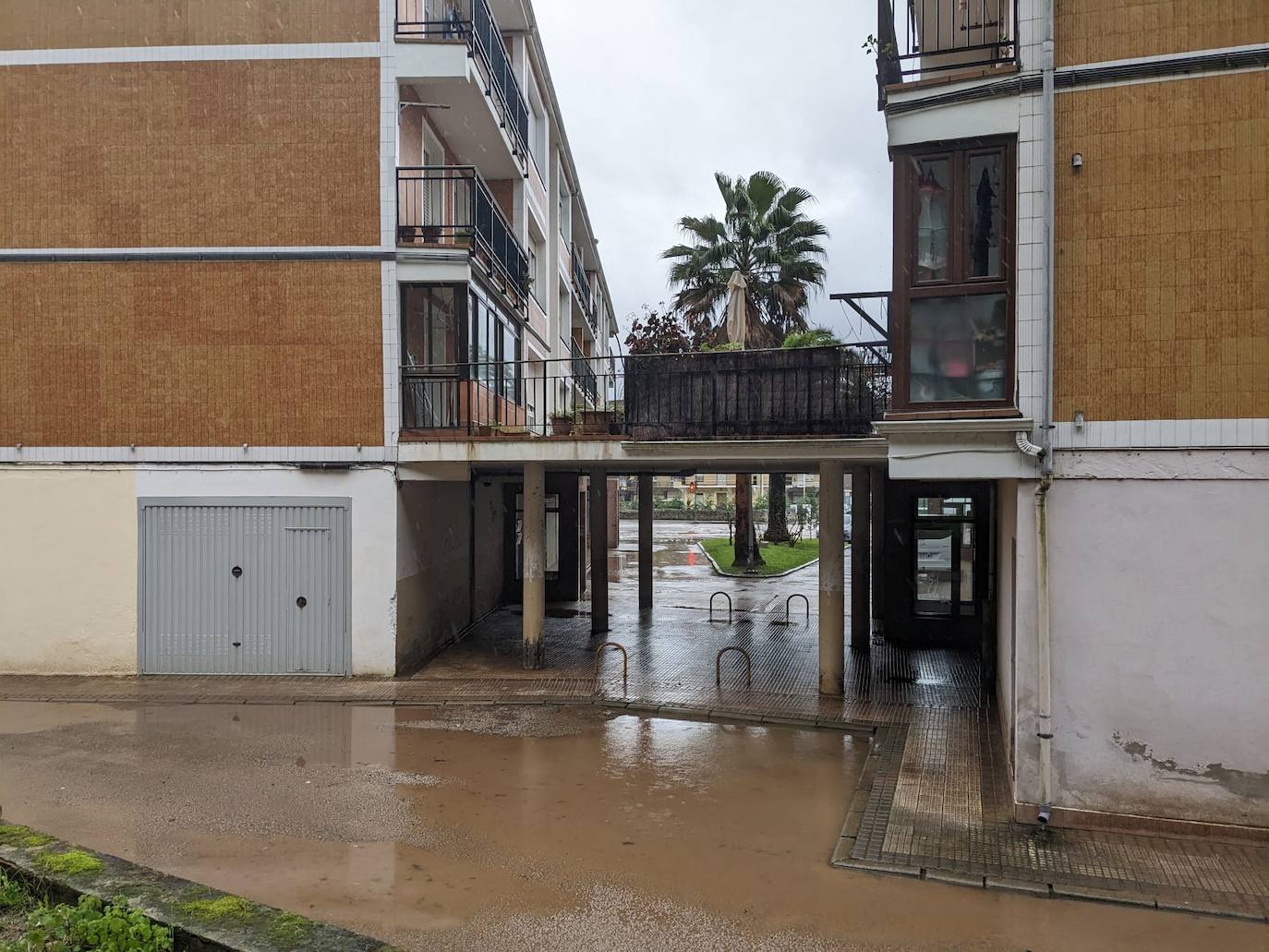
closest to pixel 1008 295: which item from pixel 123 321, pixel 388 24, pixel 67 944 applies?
pixel 67 944

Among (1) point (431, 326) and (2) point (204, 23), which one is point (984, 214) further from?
(2) point (204, 23)

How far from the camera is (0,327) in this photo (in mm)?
13055

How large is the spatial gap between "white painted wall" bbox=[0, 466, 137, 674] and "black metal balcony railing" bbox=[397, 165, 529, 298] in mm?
5484

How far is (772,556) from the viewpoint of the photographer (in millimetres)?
32469

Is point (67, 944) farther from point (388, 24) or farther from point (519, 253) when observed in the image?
point (519, 253)

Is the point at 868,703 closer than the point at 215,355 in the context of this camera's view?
Yes

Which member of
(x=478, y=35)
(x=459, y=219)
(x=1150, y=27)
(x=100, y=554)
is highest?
(x=478, y=35)

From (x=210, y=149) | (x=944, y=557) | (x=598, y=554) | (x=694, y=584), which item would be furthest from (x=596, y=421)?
(x=694, y=584)

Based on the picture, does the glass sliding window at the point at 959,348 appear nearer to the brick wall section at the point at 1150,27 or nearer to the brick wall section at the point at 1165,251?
the brick wall section at the point at 1165,251

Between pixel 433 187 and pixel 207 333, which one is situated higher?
pixel 433 187

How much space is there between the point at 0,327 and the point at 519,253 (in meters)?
8.58

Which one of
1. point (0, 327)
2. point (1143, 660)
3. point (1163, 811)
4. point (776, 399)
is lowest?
point (1163, 811)

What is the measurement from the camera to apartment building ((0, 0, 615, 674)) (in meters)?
12.9

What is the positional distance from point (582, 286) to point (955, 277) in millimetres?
24161
